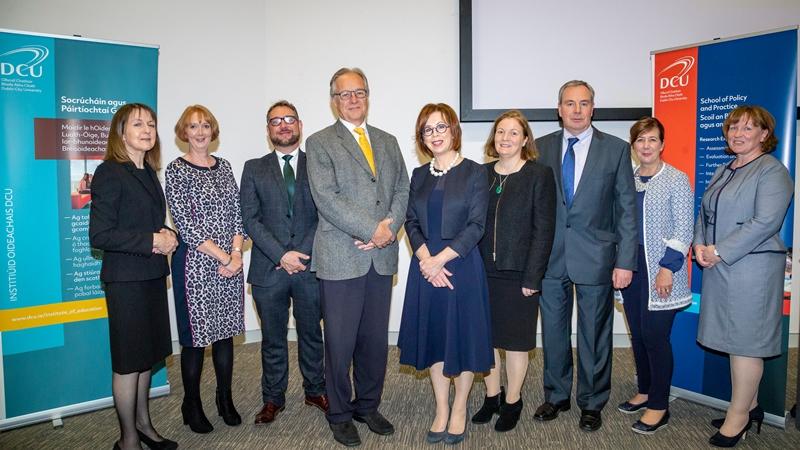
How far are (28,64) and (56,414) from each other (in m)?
1.99

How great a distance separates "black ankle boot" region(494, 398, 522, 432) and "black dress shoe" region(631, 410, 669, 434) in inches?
24.6

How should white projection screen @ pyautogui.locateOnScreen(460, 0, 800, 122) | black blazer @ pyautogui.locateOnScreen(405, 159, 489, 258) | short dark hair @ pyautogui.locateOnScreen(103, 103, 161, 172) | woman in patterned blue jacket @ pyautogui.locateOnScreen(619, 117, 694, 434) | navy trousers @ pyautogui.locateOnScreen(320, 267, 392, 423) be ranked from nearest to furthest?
short dark hair @ pyautogui.locateOnScreen(103, 103, 161, 172) < black blazer @ pyautogui.locateOnScreen(405, 159, 489, 258) < navy trousers @ pyautogui.locateOnScreen(320, 267, 392, 423) < woman in patterned blue jacket @ pyautogui.locateOnScreen(619, 117, 694, 434) < white projection screen @ pyautogui.locateOnScreen(460, 0, 800, 122)

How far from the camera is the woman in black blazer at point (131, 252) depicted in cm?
249

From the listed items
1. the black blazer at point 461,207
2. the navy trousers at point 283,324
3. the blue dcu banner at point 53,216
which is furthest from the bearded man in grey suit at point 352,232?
the blue dcu banner at point 53,216

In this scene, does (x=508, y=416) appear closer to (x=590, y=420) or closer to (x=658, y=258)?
(x=590, y=420)

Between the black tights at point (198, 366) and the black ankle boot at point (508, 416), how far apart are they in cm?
154

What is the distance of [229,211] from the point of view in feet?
9.87

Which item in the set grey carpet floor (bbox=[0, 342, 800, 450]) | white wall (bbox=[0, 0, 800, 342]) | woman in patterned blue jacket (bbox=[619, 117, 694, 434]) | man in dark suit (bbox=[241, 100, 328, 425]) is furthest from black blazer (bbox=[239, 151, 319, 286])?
woman in patterned blue jacket (bbox=[619, 117, 694, 434])

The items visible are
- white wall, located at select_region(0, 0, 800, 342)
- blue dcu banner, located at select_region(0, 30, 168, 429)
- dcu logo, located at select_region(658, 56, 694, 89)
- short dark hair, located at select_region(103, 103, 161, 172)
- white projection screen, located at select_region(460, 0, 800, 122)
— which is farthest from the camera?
white wall, located at select_region(0, 0, 800, 342)

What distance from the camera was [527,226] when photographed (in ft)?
9.18

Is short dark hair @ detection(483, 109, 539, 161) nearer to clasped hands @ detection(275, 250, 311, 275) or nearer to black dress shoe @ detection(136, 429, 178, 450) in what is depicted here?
clasped hands @ detection(275, 250, 311, 275)

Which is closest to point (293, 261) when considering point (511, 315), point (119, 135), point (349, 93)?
point (349, 93)

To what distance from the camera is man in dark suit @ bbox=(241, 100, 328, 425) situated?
3.06 metres

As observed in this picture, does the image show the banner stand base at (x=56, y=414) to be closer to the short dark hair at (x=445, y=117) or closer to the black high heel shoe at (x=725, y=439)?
the short dark hair at (x=445, y=117)
